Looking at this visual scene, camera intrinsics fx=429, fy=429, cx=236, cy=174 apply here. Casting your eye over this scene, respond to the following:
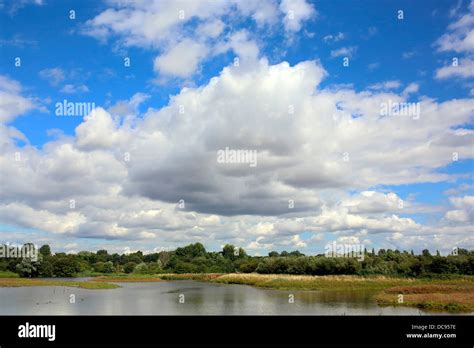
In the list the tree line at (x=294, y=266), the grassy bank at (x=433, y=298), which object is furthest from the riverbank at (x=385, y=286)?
the tree line at (x=294, y=266)

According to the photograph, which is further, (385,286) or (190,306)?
(385,286)

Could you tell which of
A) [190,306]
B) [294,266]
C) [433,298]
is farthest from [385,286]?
[190,306]

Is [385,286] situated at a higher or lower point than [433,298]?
lower

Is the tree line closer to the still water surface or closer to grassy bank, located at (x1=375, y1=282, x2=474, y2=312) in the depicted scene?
grassy bank, located at (x1=375, y1=282, x2=474, y2=312)

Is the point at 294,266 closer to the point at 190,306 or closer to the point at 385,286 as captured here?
the point at 385,286

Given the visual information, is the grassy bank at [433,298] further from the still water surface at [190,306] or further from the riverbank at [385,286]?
the still water surface at [190,306]

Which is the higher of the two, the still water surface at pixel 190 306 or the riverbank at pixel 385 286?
the still water surface at pixel 190 306

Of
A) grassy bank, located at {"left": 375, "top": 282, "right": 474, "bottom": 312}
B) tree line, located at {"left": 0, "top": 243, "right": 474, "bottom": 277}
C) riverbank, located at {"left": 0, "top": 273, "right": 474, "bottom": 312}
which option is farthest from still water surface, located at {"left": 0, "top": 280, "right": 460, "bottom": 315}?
tree line, located at {"left": 0, "top": 243, "right": 474, "bottom": 277}

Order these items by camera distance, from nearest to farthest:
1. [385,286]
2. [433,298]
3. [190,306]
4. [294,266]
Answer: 1. [190,306]
2. [433,298]
3. [385,286]
4. [294,266]

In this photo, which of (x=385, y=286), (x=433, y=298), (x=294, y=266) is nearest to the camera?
(x=433, y=298)

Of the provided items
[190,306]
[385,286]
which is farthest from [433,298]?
[190,306]

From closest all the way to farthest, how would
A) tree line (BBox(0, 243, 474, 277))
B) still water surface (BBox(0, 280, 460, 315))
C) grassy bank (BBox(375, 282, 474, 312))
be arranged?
still water surface (BBox(0, 280, 460, 315)), grassy bank (BBox(375, 282, 474, 312)), tree line (BBox(0, 243, 474, 277))

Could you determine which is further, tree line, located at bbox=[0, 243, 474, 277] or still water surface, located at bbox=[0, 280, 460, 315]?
tree line, located at bbox=[0, 243, 474, 277]
